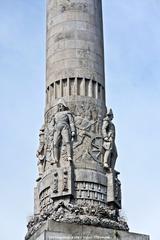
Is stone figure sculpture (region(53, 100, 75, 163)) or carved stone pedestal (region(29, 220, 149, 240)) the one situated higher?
stone figure sculpture (region(53, 100, 75, 163))

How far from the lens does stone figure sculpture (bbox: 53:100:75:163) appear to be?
23.9m

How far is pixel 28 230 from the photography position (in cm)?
2370

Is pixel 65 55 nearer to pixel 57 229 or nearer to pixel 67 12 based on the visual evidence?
pixel 67 12

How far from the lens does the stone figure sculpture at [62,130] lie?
78.4 ft

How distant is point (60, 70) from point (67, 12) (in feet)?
7.78

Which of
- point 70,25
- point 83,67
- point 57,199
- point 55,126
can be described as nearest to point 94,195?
point 57,199

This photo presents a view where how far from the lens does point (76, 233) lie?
872 inches

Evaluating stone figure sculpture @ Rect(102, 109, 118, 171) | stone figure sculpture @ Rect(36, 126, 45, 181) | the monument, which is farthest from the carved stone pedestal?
stone figure sculpture @ Rect(36, 126, 45, 181)

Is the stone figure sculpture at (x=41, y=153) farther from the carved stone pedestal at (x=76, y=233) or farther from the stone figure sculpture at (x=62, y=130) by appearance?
the carved stone pedestal at (x=76, y=233)

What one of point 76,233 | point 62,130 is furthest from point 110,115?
point 76,233

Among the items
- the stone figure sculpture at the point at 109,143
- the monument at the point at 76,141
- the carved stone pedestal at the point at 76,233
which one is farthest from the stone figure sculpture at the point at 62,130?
the carved stone pedestal at the point at 76,233

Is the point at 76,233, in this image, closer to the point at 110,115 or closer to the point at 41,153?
the point at 41,153

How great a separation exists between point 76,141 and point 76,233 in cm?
353

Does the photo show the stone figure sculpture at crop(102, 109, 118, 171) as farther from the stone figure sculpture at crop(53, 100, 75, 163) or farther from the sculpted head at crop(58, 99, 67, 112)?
the sculpted head at crop(58, 99, 67, 112)
